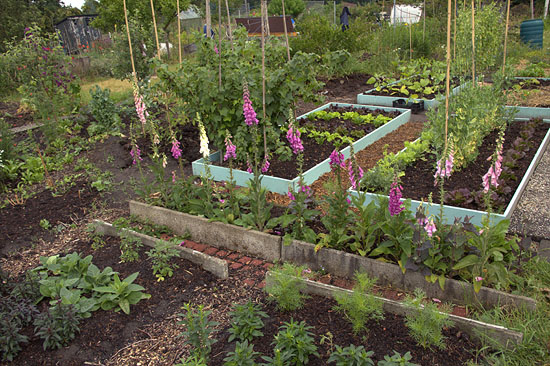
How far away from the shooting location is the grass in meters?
10.7

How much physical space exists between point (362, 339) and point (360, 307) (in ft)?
0.68

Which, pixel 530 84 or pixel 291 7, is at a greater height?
pixel 291 7

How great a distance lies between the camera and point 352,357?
8.64 ft

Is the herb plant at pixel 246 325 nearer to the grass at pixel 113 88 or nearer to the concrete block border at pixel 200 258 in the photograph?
the concrete block border at pixel 200 258

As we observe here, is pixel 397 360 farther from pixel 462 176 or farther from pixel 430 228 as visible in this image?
pixel 462 176

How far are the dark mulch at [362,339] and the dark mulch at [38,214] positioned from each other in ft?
9.71

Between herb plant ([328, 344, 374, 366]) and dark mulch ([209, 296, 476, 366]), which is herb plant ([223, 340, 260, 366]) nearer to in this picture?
dark mulch ([209, 296, 476, 366])

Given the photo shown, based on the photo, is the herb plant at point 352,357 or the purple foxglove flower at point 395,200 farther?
the purple foxglove flower at point 395,200

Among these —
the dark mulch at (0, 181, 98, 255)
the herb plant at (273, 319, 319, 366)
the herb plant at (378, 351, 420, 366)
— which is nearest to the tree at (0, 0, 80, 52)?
the dark mulch at (0, 181, 98, 255)

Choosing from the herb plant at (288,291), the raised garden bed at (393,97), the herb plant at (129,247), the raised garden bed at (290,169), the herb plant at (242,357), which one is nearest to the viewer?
the herb plant at (242,357)

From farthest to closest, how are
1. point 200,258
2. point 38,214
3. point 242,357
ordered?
point 38,214, point 200,258, point 242,357

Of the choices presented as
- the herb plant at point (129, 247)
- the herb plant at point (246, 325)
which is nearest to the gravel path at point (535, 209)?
the herb plant at point (246, 325)

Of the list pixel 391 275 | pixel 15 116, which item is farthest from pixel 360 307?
pixel 15 116

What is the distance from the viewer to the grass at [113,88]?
35.2ft
